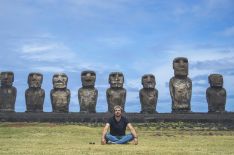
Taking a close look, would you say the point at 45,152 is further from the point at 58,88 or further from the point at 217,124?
the point at 58,88

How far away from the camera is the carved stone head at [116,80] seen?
1422 inches

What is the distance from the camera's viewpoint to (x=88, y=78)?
36.7 m

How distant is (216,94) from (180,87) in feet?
7.42

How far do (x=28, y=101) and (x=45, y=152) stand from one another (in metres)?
23.6

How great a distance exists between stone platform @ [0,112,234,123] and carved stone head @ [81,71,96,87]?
2.40 meters

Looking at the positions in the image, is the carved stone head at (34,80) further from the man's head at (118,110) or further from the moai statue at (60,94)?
the man's head at (118,110)

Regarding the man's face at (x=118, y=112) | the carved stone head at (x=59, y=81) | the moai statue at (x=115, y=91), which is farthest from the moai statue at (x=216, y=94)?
the man's face at (x=118, y=112)

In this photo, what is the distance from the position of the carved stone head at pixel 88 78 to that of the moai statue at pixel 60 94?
4.26ft

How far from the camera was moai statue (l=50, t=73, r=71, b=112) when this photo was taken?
3672cm

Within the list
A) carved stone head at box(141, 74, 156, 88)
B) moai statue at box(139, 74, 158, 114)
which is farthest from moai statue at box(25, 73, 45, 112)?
carved stone head at box(141, 74, 156, 88)

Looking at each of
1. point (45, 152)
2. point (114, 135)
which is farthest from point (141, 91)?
point (45, 152)

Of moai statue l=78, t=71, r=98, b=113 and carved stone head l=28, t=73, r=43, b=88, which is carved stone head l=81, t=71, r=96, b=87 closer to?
moai statue l=78, t=71, r=98, b=113

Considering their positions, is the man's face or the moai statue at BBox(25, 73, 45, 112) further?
the moai statue at BBox(25, 73, 45, 112)

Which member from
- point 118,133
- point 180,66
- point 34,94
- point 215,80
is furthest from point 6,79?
point 118,133
